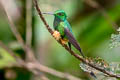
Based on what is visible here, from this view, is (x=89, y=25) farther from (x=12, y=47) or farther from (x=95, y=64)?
(x=95, y=64)

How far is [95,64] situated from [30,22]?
259 cm

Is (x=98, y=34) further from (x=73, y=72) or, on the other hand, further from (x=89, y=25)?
(x=73, y=72)

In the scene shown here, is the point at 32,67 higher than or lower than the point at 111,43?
lower

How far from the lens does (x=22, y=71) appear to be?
4336mm

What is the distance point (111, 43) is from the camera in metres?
1.33

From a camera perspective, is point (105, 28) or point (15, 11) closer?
point (105, 28)

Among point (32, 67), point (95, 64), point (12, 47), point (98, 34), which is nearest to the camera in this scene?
point (95, 64)

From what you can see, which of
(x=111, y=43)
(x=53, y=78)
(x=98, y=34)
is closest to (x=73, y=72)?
(x=53, y=78)

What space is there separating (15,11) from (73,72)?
88 centimetres

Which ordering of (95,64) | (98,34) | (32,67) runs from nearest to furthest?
(95,64), (32,67), (98,34)

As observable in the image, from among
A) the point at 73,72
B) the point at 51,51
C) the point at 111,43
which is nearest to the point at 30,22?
the point at 51,51

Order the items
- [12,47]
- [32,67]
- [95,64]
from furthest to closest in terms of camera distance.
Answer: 1. [12,47]
2. [32,67]
3. [95,64]

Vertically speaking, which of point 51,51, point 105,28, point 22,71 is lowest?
point 22,71

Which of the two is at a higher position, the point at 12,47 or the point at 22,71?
the point at 12,47
